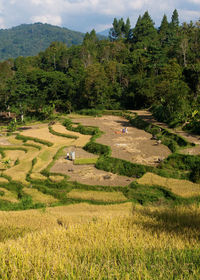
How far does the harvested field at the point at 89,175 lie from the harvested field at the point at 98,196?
117 centimetres

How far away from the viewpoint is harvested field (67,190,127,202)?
614 inches

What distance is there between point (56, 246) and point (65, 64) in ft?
215

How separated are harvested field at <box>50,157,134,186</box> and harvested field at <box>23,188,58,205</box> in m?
2.33

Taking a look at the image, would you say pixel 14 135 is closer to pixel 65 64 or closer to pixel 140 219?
pixel 140 219

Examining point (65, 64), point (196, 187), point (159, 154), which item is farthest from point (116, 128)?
point (65, 64)

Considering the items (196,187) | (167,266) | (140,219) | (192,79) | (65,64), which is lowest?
(196,187)

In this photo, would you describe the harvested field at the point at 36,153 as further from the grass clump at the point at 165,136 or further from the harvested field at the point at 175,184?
the harvested field at the point at 175,184

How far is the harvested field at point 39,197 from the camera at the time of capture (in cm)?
1629

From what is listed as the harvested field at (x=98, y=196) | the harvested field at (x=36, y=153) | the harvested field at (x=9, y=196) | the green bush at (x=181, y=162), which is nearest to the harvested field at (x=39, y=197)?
the harvested field at (x=9, y=196)

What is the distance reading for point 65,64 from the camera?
67.0 meters

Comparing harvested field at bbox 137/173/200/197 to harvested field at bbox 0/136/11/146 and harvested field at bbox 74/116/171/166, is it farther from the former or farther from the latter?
harvested field at bbox 0/136/11/146

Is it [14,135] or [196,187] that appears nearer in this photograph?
[196,187]

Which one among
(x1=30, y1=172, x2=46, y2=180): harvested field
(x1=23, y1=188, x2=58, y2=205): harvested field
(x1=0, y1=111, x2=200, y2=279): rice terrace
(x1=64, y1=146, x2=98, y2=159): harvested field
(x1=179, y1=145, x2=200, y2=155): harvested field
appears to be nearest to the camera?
(x1=0, y1=111, x2=200, y2=279): rice terrace

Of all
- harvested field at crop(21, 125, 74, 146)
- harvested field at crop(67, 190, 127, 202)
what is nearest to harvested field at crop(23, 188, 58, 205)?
harvested field at crop(67, 190, 127, 202)
